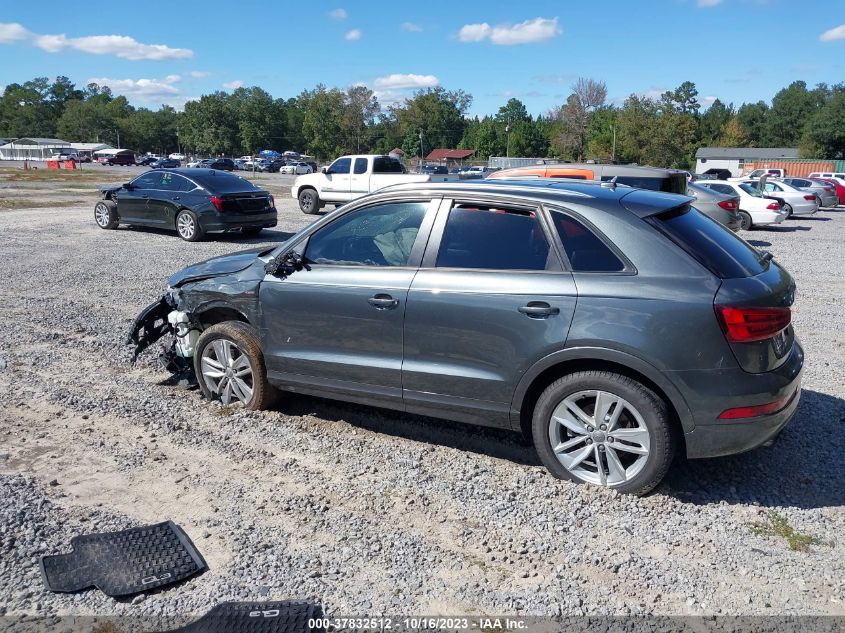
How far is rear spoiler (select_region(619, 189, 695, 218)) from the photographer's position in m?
4.30

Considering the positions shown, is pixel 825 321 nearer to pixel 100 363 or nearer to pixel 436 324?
pixel 436 324

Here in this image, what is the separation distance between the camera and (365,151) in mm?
104688

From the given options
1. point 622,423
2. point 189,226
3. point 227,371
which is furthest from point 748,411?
point 189,226

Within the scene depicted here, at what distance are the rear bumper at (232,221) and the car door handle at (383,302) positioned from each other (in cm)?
1219

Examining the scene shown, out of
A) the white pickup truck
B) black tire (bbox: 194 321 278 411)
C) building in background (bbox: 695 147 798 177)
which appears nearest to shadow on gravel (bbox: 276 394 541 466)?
black tire (bbox: 194 321 278 411)

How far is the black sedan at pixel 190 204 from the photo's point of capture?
634 inches

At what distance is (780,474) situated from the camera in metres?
4.56

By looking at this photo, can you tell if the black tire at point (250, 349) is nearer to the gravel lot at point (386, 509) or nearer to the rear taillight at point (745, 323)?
the gravel lot at point (386, 509)

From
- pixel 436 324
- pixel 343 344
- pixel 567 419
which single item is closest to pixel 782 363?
pixel 567 419

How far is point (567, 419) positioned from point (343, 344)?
1.60 m

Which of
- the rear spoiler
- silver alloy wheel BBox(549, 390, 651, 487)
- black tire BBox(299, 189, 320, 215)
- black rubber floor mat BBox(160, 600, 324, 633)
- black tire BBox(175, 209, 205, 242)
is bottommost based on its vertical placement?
black rubber floor mat BBox(160, 600, 324, 633)

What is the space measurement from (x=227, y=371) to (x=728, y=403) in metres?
3.59

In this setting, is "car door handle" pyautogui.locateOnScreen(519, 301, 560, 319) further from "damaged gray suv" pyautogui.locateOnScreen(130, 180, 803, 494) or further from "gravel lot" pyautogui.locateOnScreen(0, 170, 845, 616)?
"gravel lot" pyautogui.locateOnScreen(0, 170, 845, 616)

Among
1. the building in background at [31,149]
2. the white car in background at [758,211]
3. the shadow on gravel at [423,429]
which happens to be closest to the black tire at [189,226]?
the shadow on gravel at [423,429]
